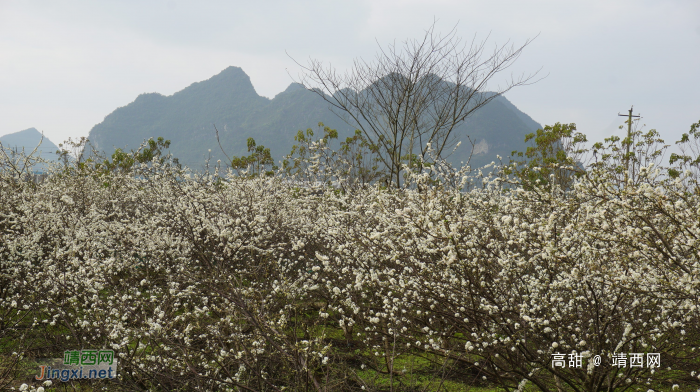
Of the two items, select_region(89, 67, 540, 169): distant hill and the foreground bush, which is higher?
select_region(89, 67, 540, 169): distant hill

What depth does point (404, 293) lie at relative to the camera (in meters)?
4.58

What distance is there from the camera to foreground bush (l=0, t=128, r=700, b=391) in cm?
352

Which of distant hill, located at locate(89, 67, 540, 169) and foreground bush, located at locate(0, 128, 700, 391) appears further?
distant hill, located at locate(89, 67, 540, 169)

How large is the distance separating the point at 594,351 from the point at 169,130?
15965 centimetres

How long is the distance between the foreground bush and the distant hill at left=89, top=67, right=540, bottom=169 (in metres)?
103

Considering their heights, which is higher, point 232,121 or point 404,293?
point 232,121

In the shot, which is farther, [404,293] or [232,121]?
[232,121]

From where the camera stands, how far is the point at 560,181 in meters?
14.0

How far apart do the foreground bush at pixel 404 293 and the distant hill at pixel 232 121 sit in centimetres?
10251

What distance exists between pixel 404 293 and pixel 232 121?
146 m

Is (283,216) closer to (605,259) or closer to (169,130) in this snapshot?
(605,259)

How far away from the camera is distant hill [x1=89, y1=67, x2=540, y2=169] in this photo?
124250 millimetres

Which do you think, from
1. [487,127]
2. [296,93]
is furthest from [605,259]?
[296,93]

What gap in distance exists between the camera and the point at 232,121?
141m
